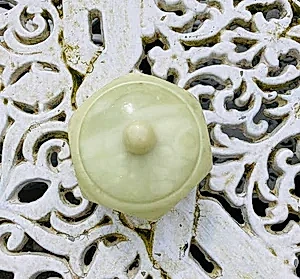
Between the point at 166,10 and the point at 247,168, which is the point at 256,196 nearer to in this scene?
the point at 247,168

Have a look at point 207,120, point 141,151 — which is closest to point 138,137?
point 141,151

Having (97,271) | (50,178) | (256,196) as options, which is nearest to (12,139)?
(50,178)

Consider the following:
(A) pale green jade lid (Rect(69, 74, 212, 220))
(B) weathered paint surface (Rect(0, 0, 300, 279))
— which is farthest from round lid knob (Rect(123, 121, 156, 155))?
(B) weathered paint surface (Rect(0, 0, 300, 279))

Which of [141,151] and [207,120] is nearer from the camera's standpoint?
[141,151]

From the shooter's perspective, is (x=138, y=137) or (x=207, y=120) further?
(x=207, y=120)

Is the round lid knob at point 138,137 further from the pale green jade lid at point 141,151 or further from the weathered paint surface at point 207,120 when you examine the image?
the weathered paint surface at point 207,120

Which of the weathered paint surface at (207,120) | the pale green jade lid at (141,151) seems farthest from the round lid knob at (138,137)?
the weathered paint surface at (207,120)

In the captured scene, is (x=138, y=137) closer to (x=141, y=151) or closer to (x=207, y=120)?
(x=141, y=151)

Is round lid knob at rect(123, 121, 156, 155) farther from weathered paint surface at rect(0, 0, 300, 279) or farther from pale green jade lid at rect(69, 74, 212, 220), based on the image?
weathered paint surface at rect(0, 0, 300, 279)
